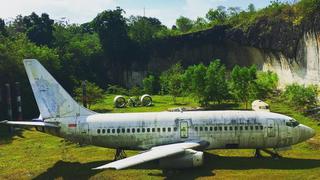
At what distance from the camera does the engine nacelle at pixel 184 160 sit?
93.8 feet

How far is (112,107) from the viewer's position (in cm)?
7162

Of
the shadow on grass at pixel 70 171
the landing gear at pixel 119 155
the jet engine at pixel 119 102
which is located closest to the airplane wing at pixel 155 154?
the landing gear at pixel 119 155

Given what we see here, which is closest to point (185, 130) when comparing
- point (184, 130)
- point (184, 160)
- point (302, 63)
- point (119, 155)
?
point (184, 130)

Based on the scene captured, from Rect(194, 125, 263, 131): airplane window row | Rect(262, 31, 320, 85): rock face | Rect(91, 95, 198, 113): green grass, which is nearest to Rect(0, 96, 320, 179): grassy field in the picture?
Rect(194, 125, 263, 131): airplane window row

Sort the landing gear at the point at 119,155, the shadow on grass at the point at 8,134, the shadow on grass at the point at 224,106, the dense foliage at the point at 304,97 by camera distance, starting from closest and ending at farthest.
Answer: the landing gear at the point at 119,155
the shadow on grass at the point at 8,134
the dense foliage at the point at 304,97
the shadow on grass at the point at 224,106

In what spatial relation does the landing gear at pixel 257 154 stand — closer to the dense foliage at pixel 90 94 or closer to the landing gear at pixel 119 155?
the landing gear at pixel 119 155

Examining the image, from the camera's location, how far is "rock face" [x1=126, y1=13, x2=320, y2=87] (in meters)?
63.6

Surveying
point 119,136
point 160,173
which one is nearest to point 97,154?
point 119,136

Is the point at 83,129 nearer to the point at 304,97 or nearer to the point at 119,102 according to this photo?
the point at 304,97

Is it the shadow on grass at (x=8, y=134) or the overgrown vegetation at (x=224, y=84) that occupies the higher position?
the overgrown vegetation at (x=224, y=84)

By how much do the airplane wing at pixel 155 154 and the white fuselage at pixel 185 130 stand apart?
1.07m

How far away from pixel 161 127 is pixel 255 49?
5135cm

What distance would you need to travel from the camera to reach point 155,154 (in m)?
28.3

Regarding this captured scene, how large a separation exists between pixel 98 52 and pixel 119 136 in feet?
246
